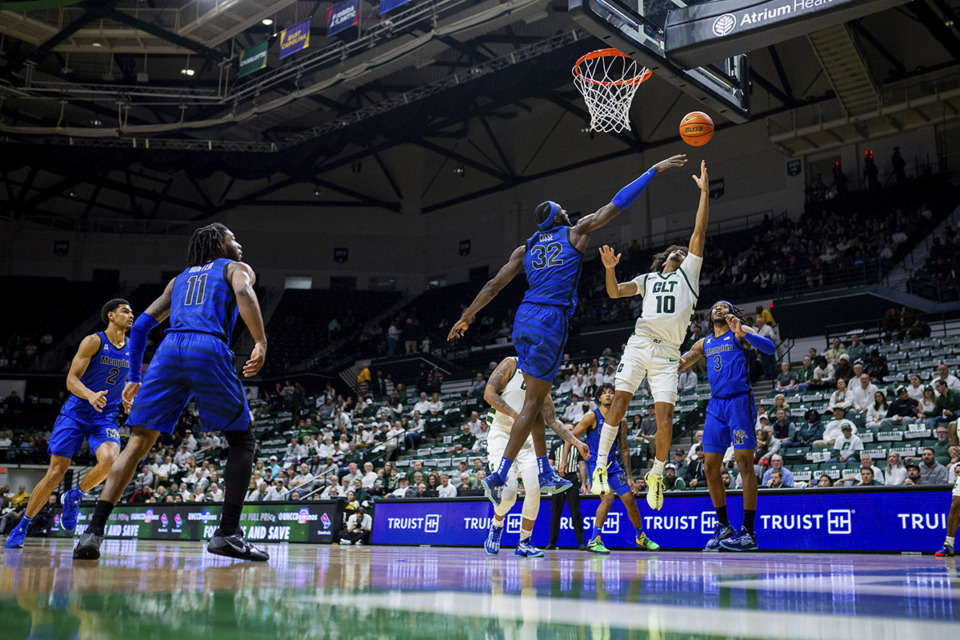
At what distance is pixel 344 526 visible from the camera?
539 inches

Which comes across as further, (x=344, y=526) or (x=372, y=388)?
(x=372, y=388)

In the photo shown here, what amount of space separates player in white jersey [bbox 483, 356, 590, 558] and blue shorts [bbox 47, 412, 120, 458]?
10.5ft

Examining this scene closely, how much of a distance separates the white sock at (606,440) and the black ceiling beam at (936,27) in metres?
20.1

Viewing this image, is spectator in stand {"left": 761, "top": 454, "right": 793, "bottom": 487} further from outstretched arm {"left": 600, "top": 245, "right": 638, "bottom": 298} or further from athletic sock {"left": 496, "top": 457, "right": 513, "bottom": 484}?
athletic sock {"left": 496, "top": 457, "right": 513, "bottom": 484}

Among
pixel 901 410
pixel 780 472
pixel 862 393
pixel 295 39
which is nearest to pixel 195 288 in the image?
pixel 780 472

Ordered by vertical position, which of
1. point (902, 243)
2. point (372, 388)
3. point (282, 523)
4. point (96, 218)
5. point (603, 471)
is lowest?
point (282, 523)

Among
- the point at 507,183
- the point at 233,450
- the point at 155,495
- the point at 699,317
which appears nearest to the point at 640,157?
the point at 507,183

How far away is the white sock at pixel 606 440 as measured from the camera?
7.16m

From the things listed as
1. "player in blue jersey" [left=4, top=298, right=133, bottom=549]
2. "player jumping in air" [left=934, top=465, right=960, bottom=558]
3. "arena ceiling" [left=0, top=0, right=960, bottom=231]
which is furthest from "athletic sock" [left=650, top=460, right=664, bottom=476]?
"arena ceiling" [left=0, top=0, right=960, bottom=231]

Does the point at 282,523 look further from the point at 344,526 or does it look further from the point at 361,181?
the point at 361,181

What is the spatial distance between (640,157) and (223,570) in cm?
2785

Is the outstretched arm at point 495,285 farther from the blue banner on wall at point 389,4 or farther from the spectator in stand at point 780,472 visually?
the blue banner on wall at point 389,4

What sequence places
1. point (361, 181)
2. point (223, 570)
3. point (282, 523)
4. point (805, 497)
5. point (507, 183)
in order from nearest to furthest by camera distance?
point (223, 570) → point (805, 497) → point (282, 523) → point (507, 183) → point (361, 181)

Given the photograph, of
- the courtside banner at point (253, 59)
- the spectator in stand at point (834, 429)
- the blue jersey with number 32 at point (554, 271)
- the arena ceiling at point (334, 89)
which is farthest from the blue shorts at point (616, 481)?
the courtside banner at point (253, 59)
